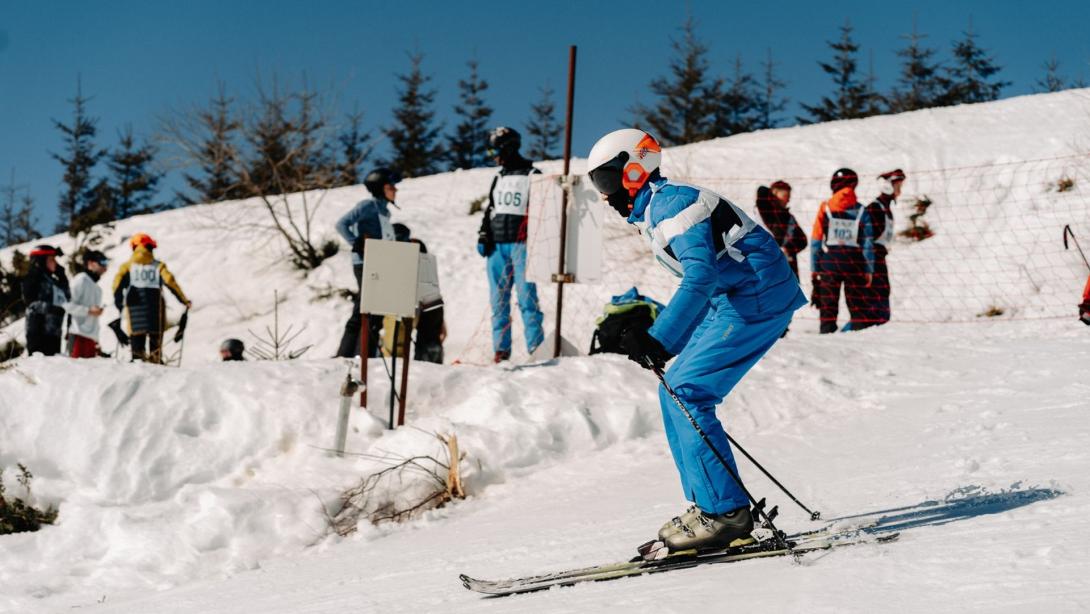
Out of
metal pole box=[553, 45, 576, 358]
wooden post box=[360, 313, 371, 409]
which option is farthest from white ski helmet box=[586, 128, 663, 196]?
metal pole box=[553, 45, 576, 358]

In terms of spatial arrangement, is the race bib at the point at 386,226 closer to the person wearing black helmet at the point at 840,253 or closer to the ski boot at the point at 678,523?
the person wearing black helmet at the point at 840,253

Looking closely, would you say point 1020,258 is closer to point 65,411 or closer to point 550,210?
point 550,210

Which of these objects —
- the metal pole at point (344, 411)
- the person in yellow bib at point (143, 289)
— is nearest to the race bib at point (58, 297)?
the person in yellow bib at point (143, 289)

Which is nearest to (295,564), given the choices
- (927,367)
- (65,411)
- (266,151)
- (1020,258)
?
(65,411)

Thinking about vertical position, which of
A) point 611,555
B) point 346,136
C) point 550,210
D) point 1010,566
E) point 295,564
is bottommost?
point 295,564

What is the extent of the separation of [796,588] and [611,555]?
135 cm

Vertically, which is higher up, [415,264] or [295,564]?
[415,264]

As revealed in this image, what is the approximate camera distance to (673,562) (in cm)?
371

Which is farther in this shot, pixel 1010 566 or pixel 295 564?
pixel 295 564

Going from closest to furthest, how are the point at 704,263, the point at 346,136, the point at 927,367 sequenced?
the point at 704,263
the point at 927,367
the point at 346,136

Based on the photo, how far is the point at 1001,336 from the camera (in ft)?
31.5

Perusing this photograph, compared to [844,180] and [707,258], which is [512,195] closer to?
[844,180]

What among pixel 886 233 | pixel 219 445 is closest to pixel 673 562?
pixel 219 445

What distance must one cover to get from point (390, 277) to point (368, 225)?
177cm
